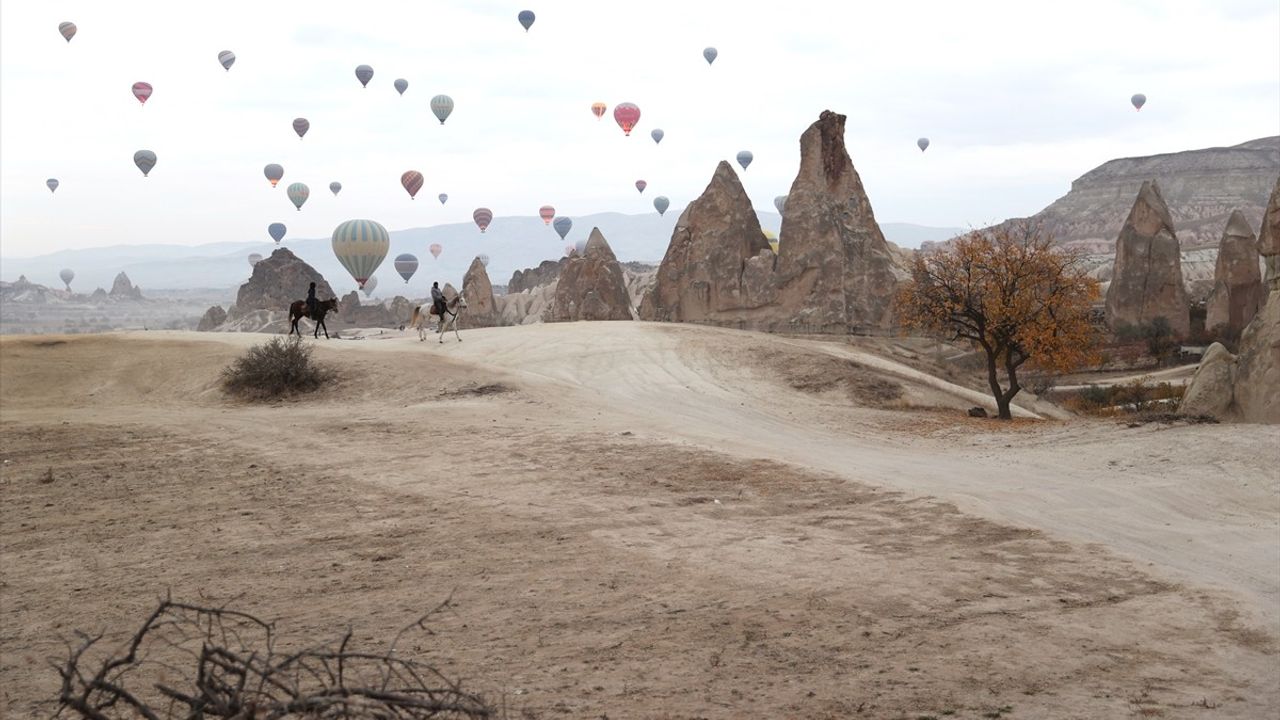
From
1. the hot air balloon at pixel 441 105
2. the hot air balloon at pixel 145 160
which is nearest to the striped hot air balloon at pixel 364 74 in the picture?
the hot air balloon at pixel 441 105

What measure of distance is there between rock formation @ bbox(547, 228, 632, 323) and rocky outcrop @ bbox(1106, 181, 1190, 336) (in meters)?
32.3

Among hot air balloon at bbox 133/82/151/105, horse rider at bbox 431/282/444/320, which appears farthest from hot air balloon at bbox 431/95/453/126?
Answer: horse rider at bbox 431/282/444/320

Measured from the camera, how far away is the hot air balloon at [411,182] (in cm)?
10112

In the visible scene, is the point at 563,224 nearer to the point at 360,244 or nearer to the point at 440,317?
the point at 360,244

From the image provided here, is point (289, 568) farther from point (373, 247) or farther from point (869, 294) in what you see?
point (373, 247)

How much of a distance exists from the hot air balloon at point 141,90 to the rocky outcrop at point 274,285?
95.8 ft

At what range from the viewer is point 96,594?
9906 mm

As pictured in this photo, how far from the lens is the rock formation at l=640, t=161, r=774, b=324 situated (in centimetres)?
5350

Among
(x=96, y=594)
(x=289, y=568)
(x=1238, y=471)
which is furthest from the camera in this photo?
(x=1238, y=471)

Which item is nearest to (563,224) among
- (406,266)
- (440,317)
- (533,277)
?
(533,277)

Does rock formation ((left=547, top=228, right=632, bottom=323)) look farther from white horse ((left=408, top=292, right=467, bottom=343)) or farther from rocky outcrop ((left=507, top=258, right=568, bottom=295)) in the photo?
rocky outcrop ((left=507, top=258, right=568, bottom=295))

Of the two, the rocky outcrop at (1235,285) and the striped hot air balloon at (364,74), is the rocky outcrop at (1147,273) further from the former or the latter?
the striped hot air balloon at (364,74)

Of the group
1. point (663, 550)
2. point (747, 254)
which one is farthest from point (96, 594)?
point (747, 254)

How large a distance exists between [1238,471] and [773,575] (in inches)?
345
